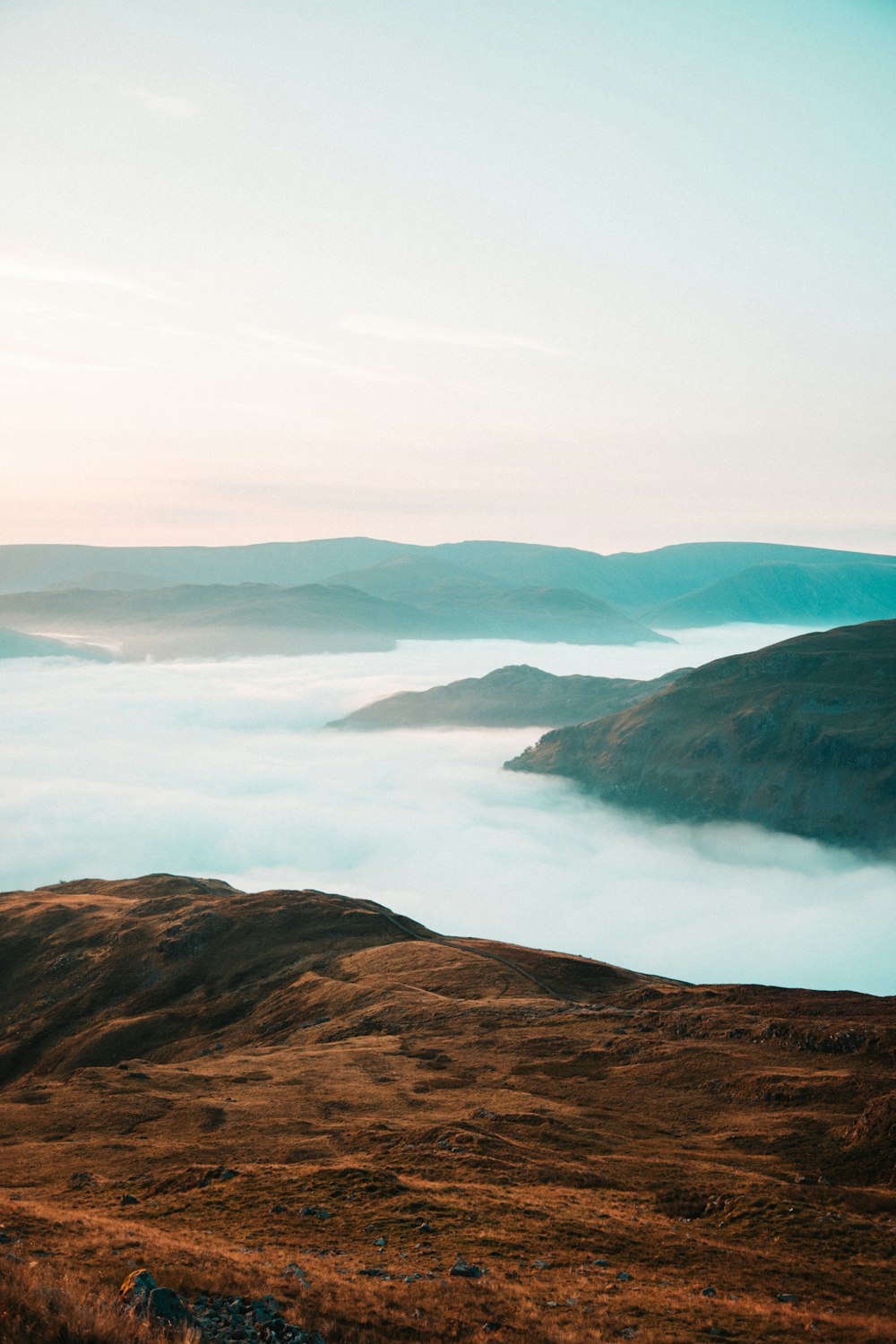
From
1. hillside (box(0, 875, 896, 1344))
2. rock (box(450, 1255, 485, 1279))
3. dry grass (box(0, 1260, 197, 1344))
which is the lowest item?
hillside (box(0, 875, 896, 1344))

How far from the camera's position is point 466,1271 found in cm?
3594

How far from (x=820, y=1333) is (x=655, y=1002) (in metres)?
71.9

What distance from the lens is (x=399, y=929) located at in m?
148

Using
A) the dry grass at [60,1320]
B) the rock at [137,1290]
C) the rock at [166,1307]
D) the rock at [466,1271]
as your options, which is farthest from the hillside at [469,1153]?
the rock at [137,1290]

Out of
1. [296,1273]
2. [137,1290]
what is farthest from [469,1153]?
[137,1290]

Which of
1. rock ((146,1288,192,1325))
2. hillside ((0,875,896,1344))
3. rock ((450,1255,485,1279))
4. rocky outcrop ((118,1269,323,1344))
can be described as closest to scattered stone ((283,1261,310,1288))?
hillside ((0,875,896,1344))

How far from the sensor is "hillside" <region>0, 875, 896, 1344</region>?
107 feet

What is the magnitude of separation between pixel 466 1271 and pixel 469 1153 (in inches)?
711

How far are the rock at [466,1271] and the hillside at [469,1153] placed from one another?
0.19 m

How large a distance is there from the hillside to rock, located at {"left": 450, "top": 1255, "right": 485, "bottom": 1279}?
0.19 meters

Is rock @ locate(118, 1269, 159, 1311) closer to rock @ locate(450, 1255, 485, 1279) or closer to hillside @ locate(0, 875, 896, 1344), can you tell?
hillside @ locate(0, 875, 896, 1344)

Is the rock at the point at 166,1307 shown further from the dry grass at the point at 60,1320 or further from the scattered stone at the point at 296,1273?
the scattered stone at the point at 296,1273

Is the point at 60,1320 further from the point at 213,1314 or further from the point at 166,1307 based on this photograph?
the point at 213,1314

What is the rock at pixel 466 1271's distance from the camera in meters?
35.6
